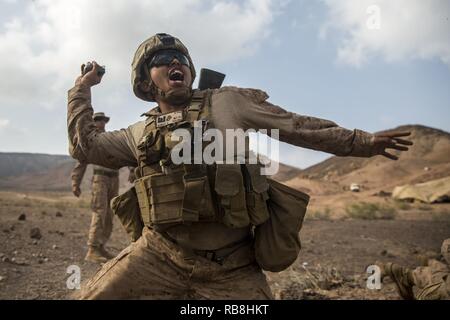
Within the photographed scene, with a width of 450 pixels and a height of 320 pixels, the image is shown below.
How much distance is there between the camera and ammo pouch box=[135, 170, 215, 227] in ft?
7.93

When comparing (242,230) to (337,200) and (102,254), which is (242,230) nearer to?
(102,254)

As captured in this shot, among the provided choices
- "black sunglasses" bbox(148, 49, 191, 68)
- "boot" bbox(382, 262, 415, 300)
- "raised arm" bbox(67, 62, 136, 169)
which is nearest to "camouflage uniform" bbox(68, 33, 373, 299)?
"raised arm" bbox(67, 62, 136, 169)

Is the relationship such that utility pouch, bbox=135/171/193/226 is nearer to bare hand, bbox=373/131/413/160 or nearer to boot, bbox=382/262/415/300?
bare hand, bbox=373/131/413/160

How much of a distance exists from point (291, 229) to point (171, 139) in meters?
0.86

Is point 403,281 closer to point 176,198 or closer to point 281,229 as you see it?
point 281,229

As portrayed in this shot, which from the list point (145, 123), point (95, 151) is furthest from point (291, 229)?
point (95, 151)

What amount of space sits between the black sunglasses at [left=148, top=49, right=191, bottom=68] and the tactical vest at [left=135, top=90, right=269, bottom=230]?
42 cm

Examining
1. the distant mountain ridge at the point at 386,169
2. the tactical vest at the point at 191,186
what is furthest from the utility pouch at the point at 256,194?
the distant mountain ridge at the point at 386,169

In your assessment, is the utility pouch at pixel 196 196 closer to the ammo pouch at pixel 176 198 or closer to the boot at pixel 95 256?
the ammo pouch at pixel 176 198

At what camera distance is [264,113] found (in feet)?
8.58

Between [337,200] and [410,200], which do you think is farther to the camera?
[337,200]

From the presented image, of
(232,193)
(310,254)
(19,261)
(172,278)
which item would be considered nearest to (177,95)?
(232,193)

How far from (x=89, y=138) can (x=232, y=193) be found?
3.54 feet
